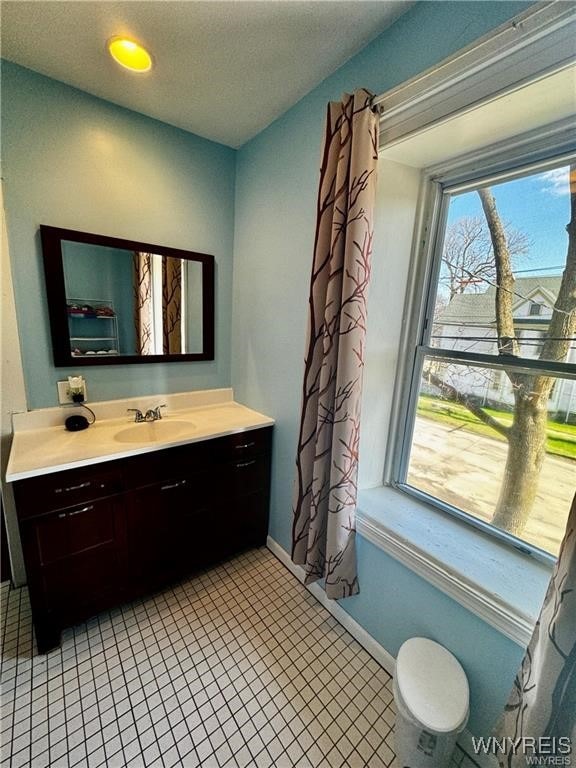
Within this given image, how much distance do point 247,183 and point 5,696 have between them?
2.71 meters

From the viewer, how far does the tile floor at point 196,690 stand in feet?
3.57

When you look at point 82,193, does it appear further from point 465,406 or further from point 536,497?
point 536,497

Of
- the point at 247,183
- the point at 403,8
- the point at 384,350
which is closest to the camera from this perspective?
the point at 403,8

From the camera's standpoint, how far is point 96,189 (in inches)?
63.2

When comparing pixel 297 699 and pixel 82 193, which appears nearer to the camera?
pixel 297 699

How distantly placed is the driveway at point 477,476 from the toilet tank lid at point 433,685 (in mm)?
539

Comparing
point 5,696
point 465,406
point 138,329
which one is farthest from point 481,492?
point 5,696

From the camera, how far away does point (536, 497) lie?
1167 mm

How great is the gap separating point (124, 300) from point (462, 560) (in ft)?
6.65

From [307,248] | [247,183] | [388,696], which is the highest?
[247,183]

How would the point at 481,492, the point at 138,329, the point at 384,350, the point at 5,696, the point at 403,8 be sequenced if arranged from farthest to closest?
the point at 138,329 < the point at 384,350 < the point at 481,492 < the point at 5,696 < the point at 403,8

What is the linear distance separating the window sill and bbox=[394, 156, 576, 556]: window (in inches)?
3.0

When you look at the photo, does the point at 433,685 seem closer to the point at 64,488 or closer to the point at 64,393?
the point at 64,488

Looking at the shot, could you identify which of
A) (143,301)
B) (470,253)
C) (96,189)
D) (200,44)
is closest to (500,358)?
(470,253)
